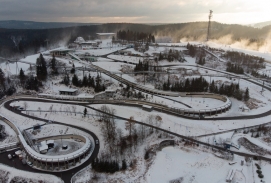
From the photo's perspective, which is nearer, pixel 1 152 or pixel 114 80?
pixel 1 152

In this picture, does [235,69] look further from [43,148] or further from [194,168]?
[43,148]

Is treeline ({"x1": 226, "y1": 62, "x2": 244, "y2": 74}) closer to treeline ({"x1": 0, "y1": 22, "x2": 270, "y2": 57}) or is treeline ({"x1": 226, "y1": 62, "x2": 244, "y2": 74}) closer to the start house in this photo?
the start house

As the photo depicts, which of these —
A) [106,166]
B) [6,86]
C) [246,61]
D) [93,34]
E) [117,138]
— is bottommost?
[106,166]

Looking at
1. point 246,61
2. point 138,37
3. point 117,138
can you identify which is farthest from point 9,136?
point 138,37

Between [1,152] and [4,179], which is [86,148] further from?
[1,152]

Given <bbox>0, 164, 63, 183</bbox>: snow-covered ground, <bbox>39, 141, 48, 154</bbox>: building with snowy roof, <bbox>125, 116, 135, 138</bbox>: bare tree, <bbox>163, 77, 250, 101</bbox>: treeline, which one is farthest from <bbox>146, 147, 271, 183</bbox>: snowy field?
<bbox>163, 77, 250, 101</bbox>: treeline

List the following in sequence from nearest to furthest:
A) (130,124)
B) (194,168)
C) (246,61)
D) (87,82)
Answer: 1. (194,168)
2. (130,124)
3. (87,82)
4. (246,61)

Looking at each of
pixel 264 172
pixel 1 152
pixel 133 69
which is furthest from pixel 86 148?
pixel 133 69

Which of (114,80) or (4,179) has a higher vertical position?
(114,80)

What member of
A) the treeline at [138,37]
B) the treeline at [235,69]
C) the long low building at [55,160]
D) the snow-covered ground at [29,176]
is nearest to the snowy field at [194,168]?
the long low building at [55,160]
